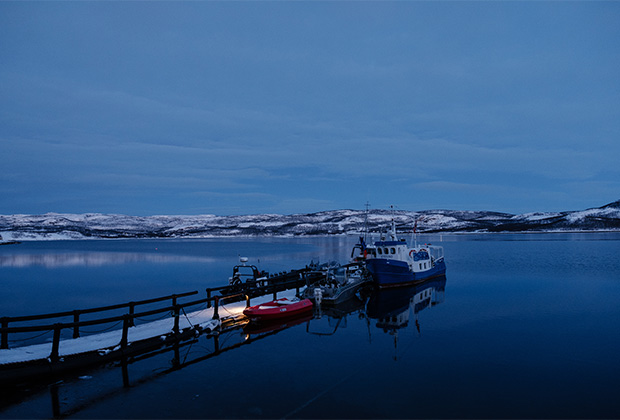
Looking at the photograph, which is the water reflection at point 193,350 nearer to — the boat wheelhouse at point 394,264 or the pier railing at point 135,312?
the pier railing at point 135,312

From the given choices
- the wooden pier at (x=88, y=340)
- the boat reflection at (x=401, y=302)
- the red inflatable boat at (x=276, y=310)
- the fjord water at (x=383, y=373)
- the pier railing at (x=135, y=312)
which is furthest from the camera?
the boat reflection at (x=401, y=302)

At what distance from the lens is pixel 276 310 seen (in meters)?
28.4

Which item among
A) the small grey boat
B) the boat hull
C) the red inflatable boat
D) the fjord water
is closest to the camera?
the fjord water

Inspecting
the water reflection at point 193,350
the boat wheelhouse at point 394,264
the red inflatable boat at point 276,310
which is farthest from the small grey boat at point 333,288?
the red inflatable boat at point 276,310

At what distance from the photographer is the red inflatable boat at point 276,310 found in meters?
27.6

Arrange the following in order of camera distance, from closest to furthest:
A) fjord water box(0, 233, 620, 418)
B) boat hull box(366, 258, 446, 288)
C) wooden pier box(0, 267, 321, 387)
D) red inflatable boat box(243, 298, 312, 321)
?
fjord water box(0, 233, 620, 418) < wooden pier box(0, 267, 321, 387) < red inflatable boat box(243, 298, 312, 321) < boat hull box(366, 258, 446, 288)

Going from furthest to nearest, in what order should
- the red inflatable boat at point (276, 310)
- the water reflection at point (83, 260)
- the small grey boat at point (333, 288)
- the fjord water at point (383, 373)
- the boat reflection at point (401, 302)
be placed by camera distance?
the water reflection at point (83, 260)
the small grey boat at point (333, 288)
the boat reflection at point (401, 302)
the red inflatable boat at point (276, 310)
the fjord water at point (383, 373)

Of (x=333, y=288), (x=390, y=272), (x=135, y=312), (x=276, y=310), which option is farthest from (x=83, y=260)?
(x=276, y=310)

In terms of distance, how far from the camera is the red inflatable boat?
1087 inches

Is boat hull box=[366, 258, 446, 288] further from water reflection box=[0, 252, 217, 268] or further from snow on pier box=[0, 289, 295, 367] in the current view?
water reflection box=[0, 252, 217, 268]

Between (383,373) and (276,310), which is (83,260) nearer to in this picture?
(276,310)

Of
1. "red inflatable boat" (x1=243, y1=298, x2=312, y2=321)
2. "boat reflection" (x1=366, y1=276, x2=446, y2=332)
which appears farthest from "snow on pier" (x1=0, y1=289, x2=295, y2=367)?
"boat reflection" (x1=366, y1=276, x2=446, y2=332)

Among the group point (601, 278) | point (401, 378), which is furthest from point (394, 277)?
point (601, 278)

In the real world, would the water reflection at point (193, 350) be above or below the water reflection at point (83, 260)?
below
